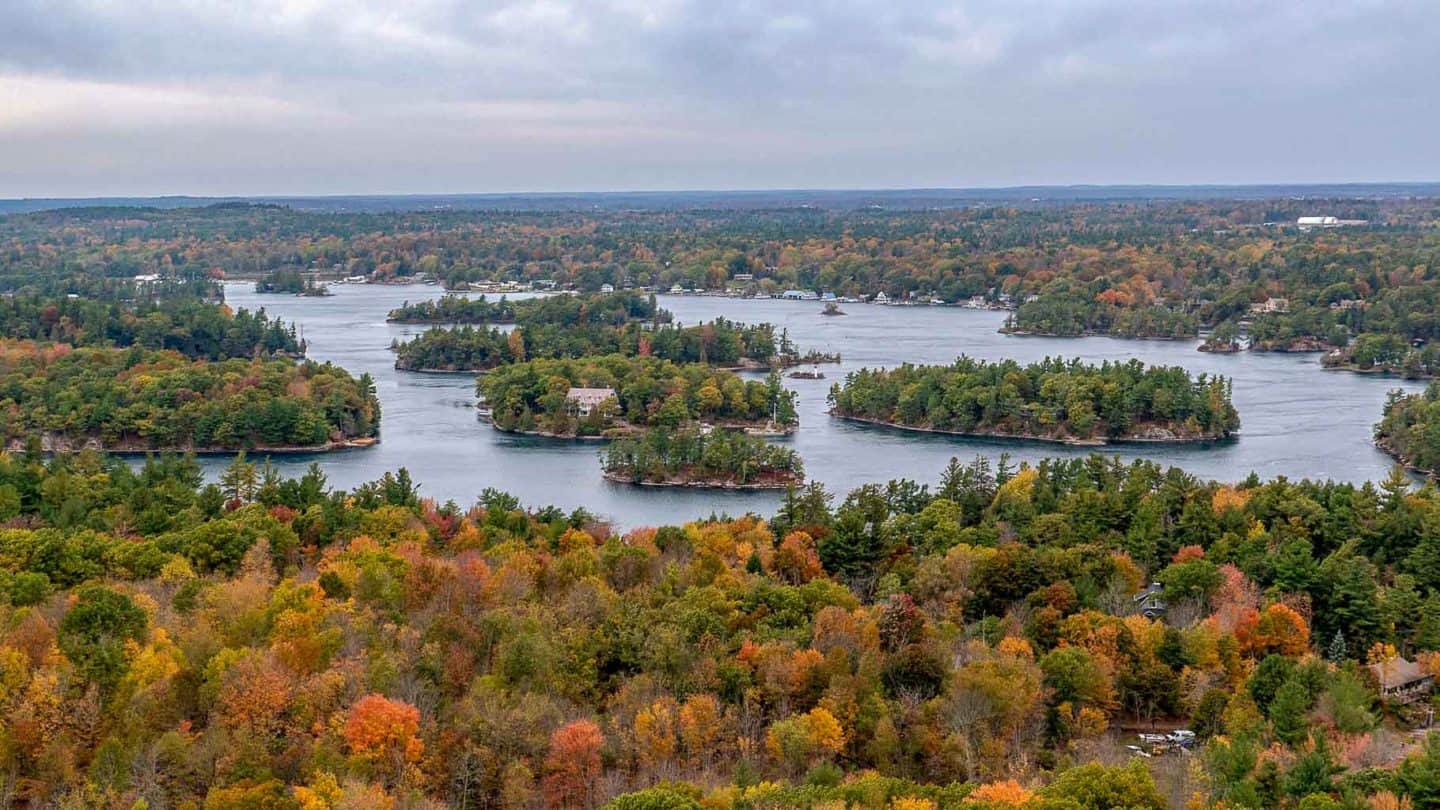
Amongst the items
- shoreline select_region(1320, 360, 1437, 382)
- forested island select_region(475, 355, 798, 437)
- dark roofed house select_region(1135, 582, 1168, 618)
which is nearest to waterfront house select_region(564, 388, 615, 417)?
forested island select_region(475, 355, 798, 437)

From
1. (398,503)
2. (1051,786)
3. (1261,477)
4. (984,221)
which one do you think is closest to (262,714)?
(1051,786)

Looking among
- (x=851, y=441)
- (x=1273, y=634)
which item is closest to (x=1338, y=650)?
(x=1273, y=634)

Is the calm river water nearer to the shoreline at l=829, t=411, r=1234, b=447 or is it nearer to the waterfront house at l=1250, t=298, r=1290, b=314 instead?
the shoreline at l=829, t=411, r=1234, b=447

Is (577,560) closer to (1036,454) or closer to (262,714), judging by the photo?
(262,714)

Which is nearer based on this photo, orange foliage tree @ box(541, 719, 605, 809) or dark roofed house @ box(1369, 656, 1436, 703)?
orange foliage tree @ box(541, 719, 605, 809)

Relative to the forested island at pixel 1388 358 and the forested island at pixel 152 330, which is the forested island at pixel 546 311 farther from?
the forested island at pixel 1388 358

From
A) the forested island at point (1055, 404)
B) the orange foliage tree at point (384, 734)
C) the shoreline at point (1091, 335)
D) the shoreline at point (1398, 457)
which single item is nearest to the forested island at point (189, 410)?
the forested island at point (1055, 404)
